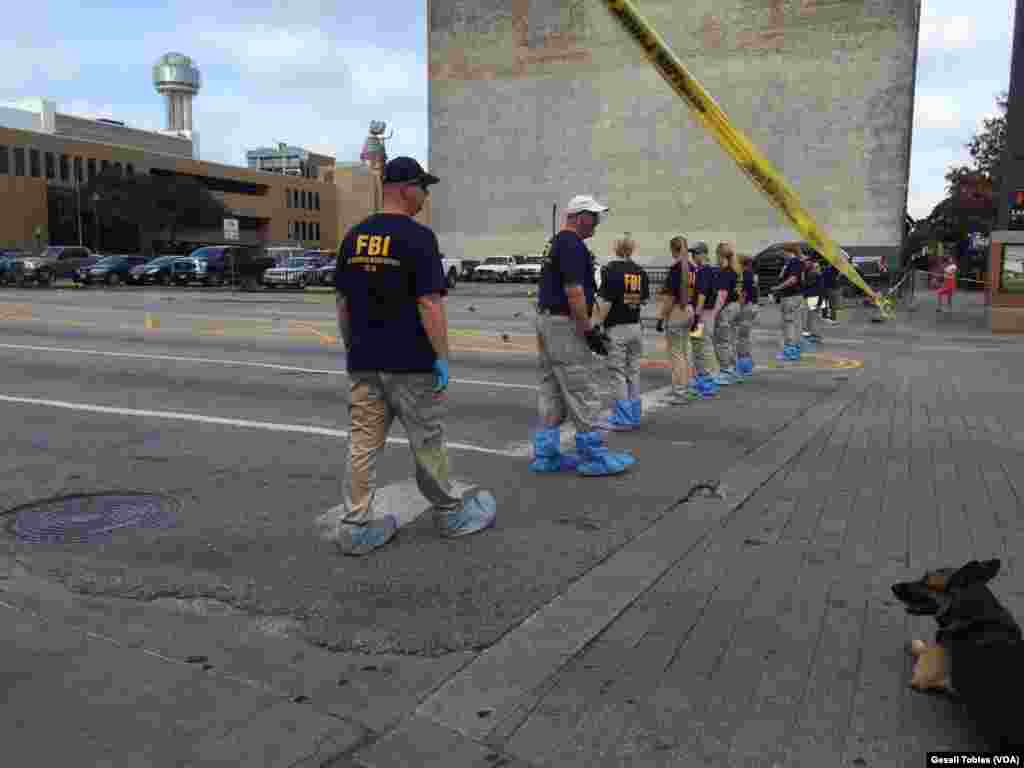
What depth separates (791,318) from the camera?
47.8ft

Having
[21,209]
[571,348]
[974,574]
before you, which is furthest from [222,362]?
[21,209]

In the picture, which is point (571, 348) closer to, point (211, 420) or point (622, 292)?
point (622, 292)

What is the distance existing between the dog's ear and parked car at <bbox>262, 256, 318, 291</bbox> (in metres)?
36.1

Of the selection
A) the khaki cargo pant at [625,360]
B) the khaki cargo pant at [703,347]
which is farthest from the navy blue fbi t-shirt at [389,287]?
the khaki cargo pant at [703,347]

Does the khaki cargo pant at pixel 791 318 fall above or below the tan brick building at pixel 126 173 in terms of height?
below

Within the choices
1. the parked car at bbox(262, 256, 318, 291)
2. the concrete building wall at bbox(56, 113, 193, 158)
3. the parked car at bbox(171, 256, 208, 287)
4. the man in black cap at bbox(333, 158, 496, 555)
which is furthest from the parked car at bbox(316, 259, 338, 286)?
the concrete building wall at bbox(56, 113, 193, 158)

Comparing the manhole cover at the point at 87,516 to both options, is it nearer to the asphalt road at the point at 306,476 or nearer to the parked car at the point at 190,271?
the asphalt road at the point at 306,476

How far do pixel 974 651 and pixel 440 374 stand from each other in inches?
109

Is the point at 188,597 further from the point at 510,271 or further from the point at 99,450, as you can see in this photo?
the point at 510,271

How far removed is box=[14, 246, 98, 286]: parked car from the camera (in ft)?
131

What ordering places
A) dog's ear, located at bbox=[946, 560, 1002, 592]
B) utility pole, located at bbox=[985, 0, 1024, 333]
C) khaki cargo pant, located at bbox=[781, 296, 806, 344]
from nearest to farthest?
dog's ear, located at bbox=[946, 560, 1002, 592], khaki cargo pant, located at bbox=[781, 296, 806, 344], utility pole, located at bbox=[985, 0, 1024, 333]

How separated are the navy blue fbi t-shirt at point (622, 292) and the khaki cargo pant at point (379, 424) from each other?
3.94 meters

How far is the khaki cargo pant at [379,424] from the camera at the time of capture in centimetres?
470

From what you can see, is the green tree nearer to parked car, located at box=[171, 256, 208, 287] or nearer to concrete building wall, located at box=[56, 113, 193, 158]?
parked car, located at box=[171, 256, 208, 287]
